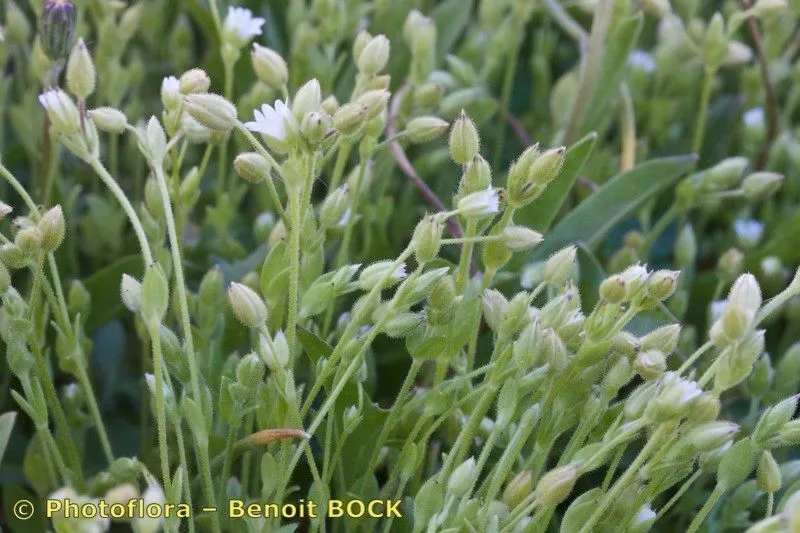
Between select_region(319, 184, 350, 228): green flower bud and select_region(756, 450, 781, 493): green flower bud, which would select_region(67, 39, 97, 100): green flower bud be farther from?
select_region(756, 450, 781, 493): green flower bud

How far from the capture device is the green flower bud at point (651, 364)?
54 centimetres

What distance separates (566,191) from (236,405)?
320mm

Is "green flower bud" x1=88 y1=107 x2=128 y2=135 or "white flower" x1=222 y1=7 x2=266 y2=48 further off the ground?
"white flower" x1=222 y1=7 x2=266 y2=48

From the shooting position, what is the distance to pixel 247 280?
70cm

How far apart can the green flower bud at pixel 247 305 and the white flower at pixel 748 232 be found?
1.77 feet

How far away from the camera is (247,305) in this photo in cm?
53

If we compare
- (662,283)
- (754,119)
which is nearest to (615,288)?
(662,283)

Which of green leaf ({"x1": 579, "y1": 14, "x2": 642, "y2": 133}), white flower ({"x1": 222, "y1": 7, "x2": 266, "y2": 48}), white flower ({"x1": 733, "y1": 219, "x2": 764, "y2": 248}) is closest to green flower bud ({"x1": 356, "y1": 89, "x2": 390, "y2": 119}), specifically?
white flower ({"x1": 222, "y1": 7, "x2": 266, "y2": 48})

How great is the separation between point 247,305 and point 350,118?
11cm

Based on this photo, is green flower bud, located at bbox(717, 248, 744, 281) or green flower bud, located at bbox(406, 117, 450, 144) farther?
green flower bud, located at bbox(717, 248, 744, 281)

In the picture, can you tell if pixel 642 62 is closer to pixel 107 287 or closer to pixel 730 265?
pixel 730 265

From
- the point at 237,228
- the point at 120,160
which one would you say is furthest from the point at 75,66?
the point at 120,160

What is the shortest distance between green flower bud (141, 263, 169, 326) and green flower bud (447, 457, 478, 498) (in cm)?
17

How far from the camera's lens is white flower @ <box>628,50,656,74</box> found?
1052 millimetres
